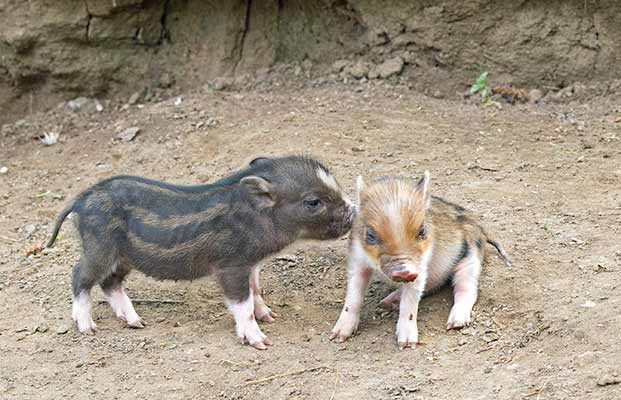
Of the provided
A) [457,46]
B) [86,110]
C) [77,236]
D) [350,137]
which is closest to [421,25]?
[457,46]

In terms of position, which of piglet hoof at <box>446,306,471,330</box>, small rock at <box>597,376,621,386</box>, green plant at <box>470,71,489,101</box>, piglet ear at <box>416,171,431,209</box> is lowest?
piglet hoof at <box>446,306,471,330</box>

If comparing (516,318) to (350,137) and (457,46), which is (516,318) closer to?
(350,137)

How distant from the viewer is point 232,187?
657cm

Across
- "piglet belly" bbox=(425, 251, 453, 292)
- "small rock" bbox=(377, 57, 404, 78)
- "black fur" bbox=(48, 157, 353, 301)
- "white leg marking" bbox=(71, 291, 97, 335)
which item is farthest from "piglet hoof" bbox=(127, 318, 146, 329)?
"small rock" bbox=(377, 57, 404, 78)

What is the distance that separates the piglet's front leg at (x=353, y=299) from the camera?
20.7 feet

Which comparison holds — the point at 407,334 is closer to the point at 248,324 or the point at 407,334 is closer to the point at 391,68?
the point at 248,324

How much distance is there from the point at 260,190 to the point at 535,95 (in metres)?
4.50

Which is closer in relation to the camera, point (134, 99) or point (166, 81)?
point (134, 99)

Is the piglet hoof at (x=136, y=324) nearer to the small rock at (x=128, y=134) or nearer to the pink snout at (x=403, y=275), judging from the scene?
the pink snout at (x=403, y=275)

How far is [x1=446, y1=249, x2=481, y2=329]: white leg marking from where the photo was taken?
6.16m

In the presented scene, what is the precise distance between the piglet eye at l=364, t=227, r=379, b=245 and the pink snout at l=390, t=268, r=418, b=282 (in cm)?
28

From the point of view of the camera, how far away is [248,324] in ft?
20.9

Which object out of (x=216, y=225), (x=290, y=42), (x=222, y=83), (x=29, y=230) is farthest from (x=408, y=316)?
(x=290, y=42)

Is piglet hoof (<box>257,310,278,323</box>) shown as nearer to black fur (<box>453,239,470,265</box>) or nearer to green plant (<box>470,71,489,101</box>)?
black fur (<box>453,239,470,265</box>)
